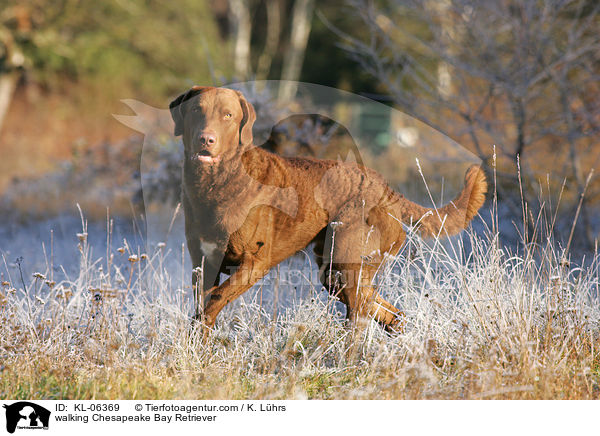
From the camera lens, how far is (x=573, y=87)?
5.67m

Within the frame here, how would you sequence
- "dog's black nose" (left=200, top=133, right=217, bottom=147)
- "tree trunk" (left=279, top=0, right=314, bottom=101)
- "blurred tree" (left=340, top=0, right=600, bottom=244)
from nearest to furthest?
"dog's black nose" (left=200, top=133, right=217, bottom=147) < "blurred tree" (left=340, top=0, right=600, bottom=244) < "tree trunk" (left=279, top=0, right=314, bottom=101)

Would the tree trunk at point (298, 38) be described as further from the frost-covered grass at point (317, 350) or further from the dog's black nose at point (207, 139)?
the dog's black nose at point (207, 139)

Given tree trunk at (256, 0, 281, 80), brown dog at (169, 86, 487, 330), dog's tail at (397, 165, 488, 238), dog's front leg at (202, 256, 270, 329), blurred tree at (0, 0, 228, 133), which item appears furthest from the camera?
tree trunk at (256, 0, 281, 80)

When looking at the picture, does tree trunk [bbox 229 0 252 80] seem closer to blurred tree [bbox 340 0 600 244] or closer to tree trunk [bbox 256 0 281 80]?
tree trunk [bbox 256 0 281 80]

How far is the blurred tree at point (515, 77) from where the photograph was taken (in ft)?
17.1

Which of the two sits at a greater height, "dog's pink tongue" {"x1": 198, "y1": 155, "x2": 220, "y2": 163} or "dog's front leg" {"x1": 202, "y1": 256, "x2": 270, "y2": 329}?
"dog's pink tongue" {"x1": 198, "y1": 155, "x2": 220, "y2": 163}

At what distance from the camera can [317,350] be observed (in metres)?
3.20

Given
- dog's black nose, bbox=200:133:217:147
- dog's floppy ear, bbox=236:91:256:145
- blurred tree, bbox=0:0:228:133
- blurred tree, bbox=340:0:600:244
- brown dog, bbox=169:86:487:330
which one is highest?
blurred tree, bbox=0:0:228:133

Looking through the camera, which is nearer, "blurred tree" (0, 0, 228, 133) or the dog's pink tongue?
the dog's pink tongue

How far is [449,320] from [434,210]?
0.65 m

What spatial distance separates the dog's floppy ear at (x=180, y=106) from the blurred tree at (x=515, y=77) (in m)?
2.69
